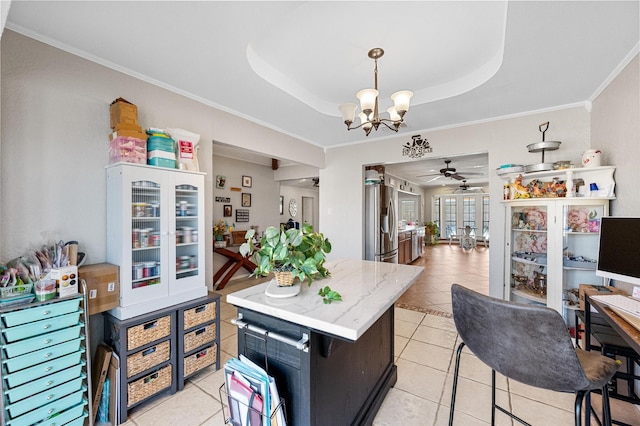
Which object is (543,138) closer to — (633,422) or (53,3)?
(633,422)

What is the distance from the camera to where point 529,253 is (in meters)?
2.96

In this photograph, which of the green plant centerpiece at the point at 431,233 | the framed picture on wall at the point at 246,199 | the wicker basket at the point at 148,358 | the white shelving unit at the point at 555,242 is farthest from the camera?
the green plant centerpiece at the point at 431,233

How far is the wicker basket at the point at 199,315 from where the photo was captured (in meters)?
2.08

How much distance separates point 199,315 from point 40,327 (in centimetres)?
92

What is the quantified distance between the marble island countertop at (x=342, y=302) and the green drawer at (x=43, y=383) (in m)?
1.20

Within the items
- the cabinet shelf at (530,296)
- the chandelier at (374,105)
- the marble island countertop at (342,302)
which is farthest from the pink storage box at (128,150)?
the cabinet shelf at (530,296)

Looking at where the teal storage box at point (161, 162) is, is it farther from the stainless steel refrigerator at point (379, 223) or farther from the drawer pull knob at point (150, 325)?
the stainless steel refrigerator at point (379, 223)

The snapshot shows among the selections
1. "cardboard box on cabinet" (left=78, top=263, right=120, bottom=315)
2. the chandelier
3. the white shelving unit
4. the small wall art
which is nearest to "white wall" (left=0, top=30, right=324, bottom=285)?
"cardboard box on cabinet" (left=78, top=263, right=120, bottom=315)

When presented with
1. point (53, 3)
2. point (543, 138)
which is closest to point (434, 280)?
point (543, 138)

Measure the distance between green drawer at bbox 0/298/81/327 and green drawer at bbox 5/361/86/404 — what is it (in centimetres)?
35

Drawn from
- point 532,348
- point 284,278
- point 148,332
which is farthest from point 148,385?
point 532,348

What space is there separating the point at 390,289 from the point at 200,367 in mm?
1768

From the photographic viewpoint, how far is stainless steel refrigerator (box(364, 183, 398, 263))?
185 inches

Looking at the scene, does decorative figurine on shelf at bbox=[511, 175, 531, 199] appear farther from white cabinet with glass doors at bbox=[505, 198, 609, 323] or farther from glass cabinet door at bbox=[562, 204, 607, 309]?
glass cabinet door at bbox=[562, 204, 607, 309]
